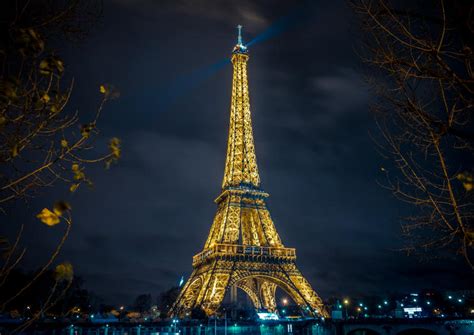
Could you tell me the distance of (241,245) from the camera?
4716 centimetres

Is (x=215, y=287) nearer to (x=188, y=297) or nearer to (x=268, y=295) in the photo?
(x=188, y=297)

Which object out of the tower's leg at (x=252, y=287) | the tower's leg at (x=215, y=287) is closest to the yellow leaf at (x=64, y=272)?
the tower's leg at (x=215, y=287)

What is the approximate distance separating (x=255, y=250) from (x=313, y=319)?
1128 centimetres

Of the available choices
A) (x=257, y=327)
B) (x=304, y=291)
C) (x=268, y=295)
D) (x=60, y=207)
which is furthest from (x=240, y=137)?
(x=60, y=207)

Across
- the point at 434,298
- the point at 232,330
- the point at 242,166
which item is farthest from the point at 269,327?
the point at 434,298

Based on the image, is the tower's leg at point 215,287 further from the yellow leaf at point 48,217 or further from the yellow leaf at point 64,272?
the yellow leaf at point 48,217

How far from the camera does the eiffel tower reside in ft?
146

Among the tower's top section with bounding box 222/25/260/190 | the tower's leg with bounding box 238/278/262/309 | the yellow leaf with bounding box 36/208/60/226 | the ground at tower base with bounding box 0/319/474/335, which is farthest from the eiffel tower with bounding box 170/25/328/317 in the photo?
the yellow leaf with bounding box 36/208/60/226

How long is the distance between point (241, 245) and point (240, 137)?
17.5 metres

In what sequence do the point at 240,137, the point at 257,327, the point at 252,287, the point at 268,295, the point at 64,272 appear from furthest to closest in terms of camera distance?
the point at 252,287, the point at 268,295, the point at 240,137, the point at 257,327, the point at 64,272

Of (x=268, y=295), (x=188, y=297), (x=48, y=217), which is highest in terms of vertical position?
(x=268, y=295)

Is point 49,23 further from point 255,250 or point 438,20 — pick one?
point 255,250

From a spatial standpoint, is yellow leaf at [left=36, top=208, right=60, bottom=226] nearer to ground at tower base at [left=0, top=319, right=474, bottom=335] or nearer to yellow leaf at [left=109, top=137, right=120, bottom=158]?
yellow leaf at [left=109, top=137, right=120, bottom=158]

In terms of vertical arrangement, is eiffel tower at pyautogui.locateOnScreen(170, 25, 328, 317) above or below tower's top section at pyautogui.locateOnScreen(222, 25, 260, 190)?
below
